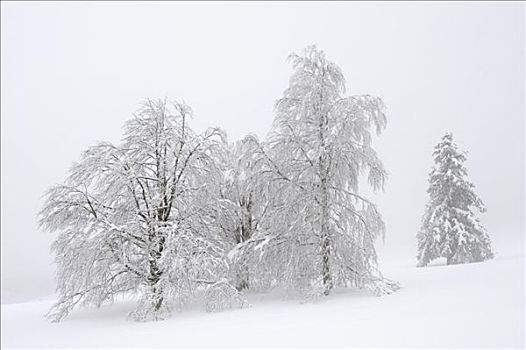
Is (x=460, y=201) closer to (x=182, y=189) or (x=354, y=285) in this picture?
(x=354, y=285)

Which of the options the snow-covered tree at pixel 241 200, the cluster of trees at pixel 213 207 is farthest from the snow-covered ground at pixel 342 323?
the snow-covered tree at pixel 241 200

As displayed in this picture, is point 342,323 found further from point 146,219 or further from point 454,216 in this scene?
point 454,216

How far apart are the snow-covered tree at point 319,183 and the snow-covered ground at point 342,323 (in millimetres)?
1054

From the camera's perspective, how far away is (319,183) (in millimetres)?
15430

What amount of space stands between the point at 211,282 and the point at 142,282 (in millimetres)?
2371

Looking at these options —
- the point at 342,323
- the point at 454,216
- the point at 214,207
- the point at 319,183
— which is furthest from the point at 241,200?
the point at 454,216

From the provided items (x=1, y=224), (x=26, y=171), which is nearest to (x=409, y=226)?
(x=1, y=224)

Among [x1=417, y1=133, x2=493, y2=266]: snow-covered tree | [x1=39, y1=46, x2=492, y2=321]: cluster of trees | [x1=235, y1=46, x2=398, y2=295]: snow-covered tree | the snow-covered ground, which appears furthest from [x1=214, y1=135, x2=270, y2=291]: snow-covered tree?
[x1=417, y1=133, x2=493, y2=266]: snow-covered tree

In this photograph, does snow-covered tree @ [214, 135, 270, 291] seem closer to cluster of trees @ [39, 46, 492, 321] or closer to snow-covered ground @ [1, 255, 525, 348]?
cluster of trees @ [39, 46, 492, 321]

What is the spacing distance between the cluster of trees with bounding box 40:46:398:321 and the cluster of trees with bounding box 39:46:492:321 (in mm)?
40

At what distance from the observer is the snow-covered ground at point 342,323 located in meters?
8.54

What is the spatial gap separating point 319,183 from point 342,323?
Answer: 247 inches

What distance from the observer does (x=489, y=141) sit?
4326 inches

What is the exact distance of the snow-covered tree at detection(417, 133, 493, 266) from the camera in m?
26.0
